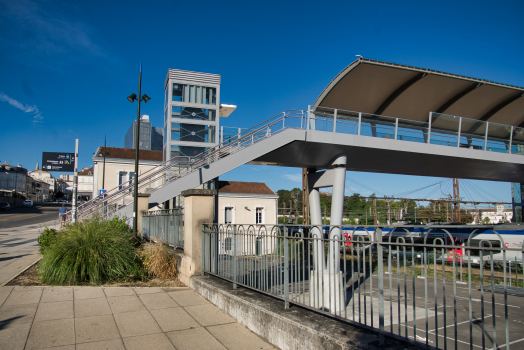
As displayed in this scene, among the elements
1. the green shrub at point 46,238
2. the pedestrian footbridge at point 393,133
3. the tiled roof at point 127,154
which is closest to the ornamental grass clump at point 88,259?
the green shrub at point 46,238

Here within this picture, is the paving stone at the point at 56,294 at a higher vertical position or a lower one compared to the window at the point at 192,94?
lower

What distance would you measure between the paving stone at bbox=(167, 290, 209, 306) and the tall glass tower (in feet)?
74.2

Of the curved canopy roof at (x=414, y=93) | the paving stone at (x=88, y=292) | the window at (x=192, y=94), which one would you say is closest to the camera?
the paving stone at (x=88, y=292)

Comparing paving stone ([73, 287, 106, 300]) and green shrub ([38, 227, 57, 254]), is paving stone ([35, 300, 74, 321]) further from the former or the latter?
green shrub ([38, 227, 57, 254])

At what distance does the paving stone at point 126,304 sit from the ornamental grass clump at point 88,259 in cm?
144

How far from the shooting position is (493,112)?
17.6 metres

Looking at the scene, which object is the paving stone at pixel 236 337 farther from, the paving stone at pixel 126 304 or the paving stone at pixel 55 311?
the paving stone at pixel 55 311

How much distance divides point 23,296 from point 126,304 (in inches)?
82.7

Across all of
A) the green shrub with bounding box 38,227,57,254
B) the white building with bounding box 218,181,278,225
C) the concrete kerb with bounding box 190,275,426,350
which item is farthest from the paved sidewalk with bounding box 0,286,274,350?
the white building with bounding box 218,181,278,225

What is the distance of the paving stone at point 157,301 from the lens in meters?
6.60

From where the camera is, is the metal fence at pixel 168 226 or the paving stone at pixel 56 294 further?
the metal fence at pixel 168 226

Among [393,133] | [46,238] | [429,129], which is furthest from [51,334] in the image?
[429,129]

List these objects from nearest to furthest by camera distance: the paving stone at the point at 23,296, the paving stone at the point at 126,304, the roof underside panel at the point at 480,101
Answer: the paving stone at the point at 126,304, the paving stone at the point at 23,296, the roof underside panel at the point at 480,101

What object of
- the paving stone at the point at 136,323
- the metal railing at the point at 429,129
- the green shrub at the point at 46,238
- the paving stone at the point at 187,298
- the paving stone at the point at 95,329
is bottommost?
the paving stone at the point at 187,298
